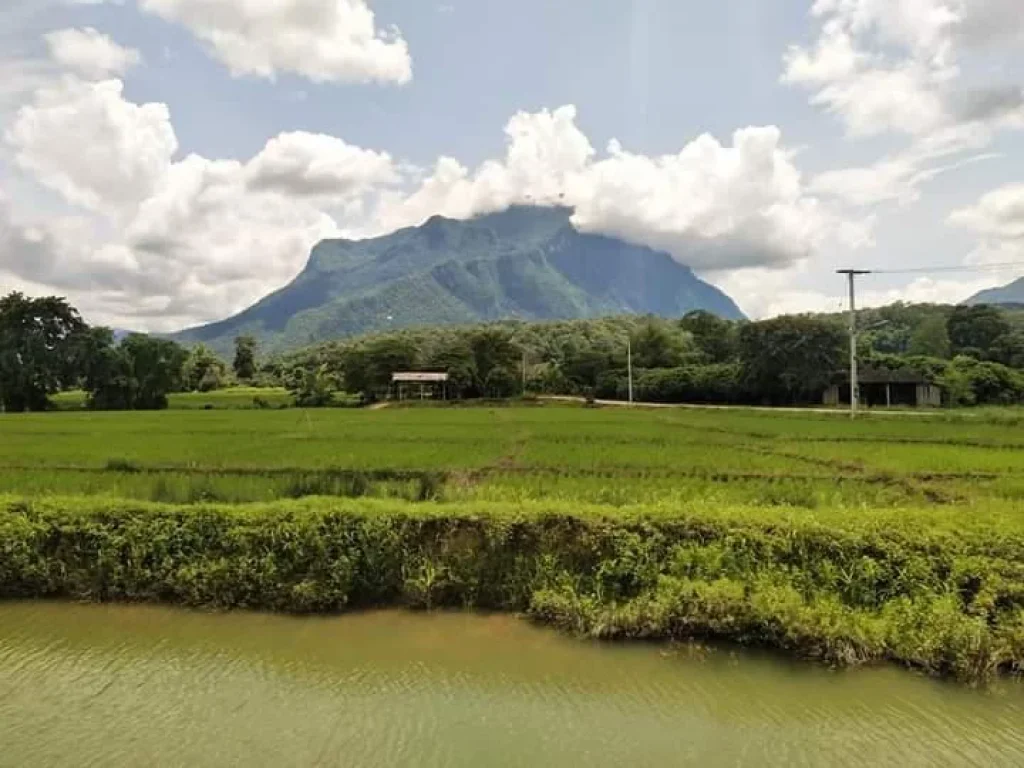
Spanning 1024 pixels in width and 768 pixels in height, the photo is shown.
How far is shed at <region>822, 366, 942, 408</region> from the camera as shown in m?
48.7

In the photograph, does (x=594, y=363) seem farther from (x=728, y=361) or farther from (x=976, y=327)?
(x=976, y=327)

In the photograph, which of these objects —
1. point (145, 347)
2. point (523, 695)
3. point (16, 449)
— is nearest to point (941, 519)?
point (523, 695)

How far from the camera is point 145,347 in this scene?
6112 centimetres

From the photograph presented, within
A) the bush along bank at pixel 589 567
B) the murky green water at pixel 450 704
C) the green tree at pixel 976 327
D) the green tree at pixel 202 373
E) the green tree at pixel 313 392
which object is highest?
the green tree at pixel 976 327

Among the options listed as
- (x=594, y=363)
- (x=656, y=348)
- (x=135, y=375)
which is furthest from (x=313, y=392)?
(x=656, y=348)

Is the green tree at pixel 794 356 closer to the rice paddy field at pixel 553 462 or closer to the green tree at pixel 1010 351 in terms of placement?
the rice paddy field at pixel 553 462

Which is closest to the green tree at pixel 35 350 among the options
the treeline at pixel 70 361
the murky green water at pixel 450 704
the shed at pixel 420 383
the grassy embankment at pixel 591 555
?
the treeline at pixel 70 361

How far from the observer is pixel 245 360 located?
94.7 meters

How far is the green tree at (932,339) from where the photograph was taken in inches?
2623

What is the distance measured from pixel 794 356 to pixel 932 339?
26.6 metres

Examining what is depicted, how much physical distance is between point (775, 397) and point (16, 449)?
4629 cm

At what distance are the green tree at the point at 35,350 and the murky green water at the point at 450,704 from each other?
57.0 metres

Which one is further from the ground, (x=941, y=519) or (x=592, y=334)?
(x=592, y=334)

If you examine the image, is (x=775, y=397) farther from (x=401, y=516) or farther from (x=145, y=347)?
(x=145, y=347)
